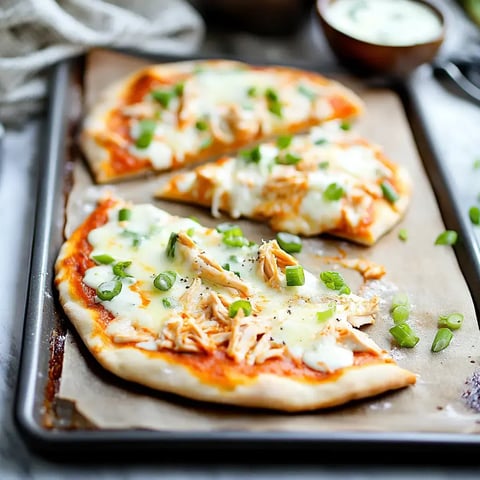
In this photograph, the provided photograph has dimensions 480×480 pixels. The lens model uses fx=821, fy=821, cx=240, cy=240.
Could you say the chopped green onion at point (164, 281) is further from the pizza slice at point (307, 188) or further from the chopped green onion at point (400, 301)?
the chopped green onion at point (400, 301)

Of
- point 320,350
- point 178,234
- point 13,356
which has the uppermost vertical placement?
point 320,350

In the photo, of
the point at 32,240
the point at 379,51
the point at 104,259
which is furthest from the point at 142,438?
the point at 379,51

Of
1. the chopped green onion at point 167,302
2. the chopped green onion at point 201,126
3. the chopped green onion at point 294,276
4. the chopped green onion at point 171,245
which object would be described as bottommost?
the chopped green onion at point 201,126

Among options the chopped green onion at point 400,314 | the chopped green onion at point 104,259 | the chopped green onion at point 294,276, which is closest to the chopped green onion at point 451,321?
the chopped green onion at point 400,314

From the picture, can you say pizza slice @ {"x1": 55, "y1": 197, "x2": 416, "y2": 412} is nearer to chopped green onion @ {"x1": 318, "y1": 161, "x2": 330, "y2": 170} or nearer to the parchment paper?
the parchment paper

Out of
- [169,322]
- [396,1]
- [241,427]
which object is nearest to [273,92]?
[396,1]

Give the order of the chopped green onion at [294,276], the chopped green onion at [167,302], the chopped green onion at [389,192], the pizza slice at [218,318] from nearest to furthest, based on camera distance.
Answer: the pizza slice at [218,318] < the chopped green onion at [167,302] < the chopped green onion at [294,276] < the chopped green onion at [389,192]

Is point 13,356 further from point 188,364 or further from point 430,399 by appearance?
point 430,399

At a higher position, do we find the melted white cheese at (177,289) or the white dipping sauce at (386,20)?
the white dipping sauce at (386,20)
